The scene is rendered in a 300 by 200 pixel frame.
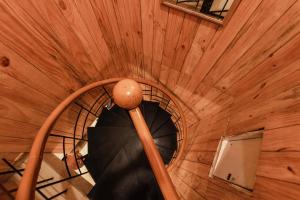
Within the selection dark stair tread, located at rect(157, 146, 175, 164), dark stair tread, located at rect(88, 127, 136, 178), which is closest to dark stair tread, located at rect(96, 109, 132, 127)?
dark stair tread, located at rect(88, 127, 136, 178)

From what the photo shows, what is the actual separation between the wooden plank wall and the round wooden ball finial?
632mm

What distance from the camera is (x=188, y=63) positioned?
5.36 feet

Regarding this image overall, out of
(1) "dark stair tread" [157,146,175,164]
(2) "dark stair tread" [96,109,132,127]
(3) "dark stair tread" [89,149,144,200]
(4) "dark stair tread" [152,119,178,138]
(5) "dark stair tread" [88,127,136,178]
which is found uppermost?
(4) "dark stair tread" [152,119,178,138]

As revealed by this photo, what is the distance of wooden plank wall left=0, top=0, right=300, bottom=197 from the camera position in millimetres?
812

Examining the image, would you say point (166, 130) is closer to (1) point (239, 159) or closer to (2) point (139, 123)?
(1) point (239, 159)

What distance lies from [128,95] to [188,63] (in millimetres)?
1011

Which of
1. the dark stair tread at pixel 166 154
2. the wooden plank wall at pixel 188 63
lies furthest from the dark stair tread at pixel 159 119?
the wooden plank wall at pixel 188 63

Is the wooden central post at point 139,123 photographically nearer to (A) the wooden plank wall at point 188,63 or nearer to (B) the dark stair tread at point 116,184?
(A) the wooden plank wall at point 188,63

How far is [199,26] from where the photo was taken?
1242 mm

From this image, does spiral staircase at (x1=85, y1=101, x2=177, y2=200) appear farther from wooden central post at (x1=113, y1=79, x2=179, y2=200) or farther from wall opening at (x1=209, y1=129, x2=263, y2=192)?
wooden central post at (x1=113, y1=79, x2=179, y2=200)

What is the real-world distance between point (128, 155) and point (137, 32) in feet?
4.73

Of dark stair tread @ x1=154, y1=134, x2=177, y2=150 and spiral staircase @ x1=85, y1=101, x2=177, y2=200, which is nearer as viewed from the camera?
spiral staircase @ x1=85, y1=101, x2=177, y2=200

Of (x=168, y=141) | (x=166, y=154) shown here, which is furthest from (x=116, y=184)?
(x=168, y=141)

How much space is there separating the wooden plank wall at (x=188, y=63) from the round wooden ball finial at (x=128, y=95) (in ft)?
2.08
